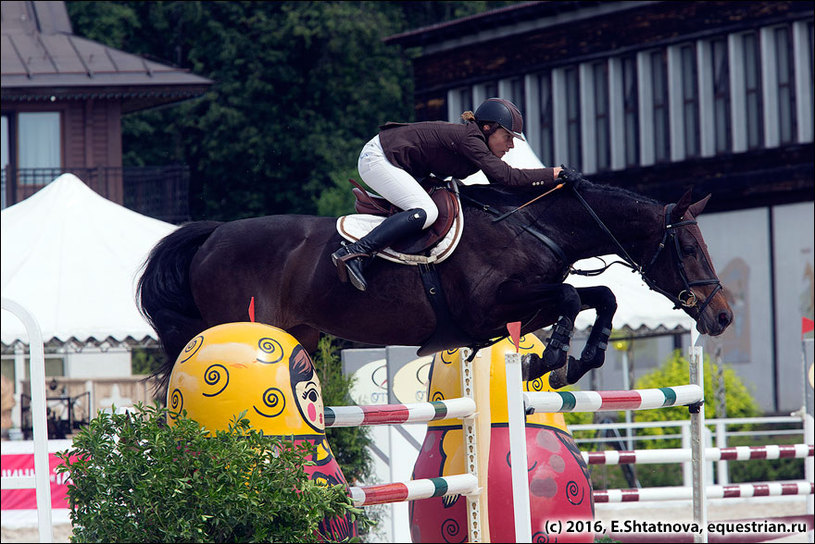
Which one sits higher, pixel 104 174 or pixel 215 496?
pixel 104 174

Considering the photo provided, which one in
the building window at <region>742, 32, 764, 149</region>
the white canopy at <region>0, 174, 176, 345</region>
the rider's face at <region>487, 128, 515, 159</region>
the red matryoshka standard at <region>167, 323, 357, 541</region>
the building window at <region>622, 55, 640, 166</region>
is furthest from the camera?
the building window at <region>622, 55, 640, 166</region>

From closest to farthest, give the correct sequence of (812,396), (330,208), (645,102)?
1. (812,396)
2. (645,102)
3. (330,208)

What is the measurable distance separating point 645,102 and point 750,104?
2.31 m

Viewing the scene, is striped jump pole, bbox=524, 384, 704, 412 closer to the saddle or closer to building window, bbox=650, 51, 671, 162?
the saddle

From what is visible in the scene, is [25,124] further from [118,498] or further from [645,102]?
[118,498]

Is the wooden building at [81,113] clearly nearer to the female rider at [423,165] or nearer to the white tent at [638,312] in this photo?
the white tent at [638,312]

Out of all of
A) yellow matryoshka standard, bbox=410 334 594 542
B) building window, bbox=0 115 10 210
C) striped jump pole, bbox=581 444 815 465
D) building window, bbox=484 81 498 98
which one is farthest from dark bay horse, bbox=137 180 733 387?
building window, bbox=484 81 498 98

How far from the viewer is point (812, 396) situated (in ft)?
33.6

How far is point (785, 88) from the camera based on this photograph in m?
22.0

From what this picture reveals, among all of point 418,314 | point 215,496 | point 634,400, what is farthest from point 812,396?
point 215,496

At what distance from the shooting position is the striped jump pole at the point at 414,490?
5285 mm

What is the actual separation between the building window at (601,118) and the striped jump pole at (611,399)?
19.7m

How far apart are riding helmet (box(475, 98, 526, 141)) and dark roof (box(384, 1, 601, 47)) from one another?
1975 centimetres

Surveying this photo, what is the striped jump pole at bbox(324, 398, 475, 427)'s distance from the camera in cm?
535
